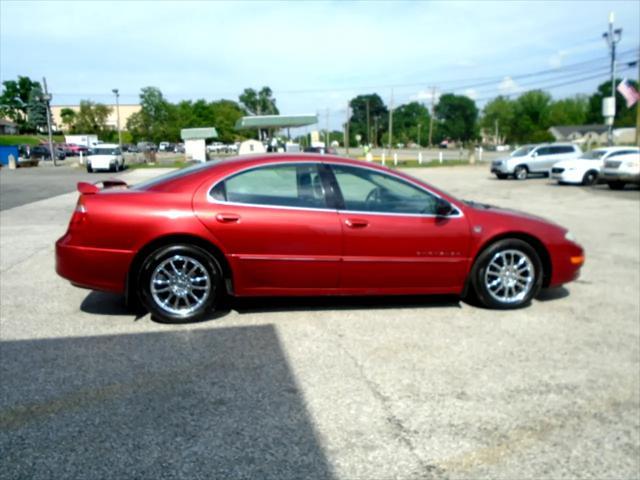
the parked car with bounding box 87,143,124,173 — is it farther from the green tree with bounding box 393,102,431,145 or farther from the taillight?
the green tree with bounding box 393,102,431,145

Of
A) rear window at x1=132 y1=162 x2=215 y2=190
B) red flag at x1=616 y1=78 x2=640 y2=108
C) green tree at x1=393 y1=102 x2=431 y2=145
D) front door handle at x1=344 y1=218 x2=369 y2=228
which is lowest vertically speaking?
front door handle at x1=344 y1=218 x2=369 y2=228

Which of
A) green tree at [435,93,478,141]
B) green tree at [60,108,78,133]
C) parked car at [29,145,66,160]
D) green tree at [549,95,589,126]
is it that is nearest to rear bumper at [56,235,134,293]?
green tree at [60,108,78,133]

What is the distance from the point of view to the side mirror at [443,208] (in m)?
5.10

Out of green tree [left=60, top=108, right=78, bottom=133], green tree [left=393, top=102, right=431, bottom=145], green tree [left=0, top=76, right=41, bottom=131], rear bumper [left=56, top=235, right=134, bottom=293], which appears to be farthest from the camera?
green tree [left=393, top=102, right=431, bottom=145]

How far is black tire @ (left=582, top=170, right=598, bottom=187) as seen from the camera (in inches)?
856

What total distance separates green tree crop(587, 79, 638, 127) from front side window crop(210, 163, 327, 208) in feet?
420

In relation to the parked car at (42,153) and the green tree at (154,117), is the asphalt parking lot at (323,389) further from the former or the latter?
the green tree at (154,117)

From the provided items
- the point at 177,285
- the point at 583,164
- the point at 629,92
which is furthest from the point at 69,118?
the point at 177,285

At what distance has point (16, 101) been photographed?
11.2 m

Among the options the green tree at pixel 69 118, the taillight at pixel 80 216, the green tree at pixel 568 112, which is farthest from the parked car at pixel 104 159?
the green tree at pixel 568 112

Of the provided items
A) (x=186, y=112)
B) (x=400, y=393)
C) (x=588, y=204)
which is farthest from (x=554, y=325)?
(x=186, y=112)

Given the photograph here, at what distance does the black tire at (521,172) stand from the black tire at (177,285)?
24.7 m

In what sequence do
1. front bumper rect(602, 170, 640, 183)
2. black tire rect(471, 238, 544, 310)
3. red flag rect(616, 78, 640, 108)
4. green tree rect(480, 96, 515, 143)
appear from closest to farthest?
black tire rect(471, 238, 544, 310) → front bumper rect(602, 170, 640, 183) → red flag rect(616, 78, 640, 108) → green tree rect(480, 96, 515, 143)

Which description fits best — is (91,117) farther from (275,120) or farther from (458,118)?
(458,118)
